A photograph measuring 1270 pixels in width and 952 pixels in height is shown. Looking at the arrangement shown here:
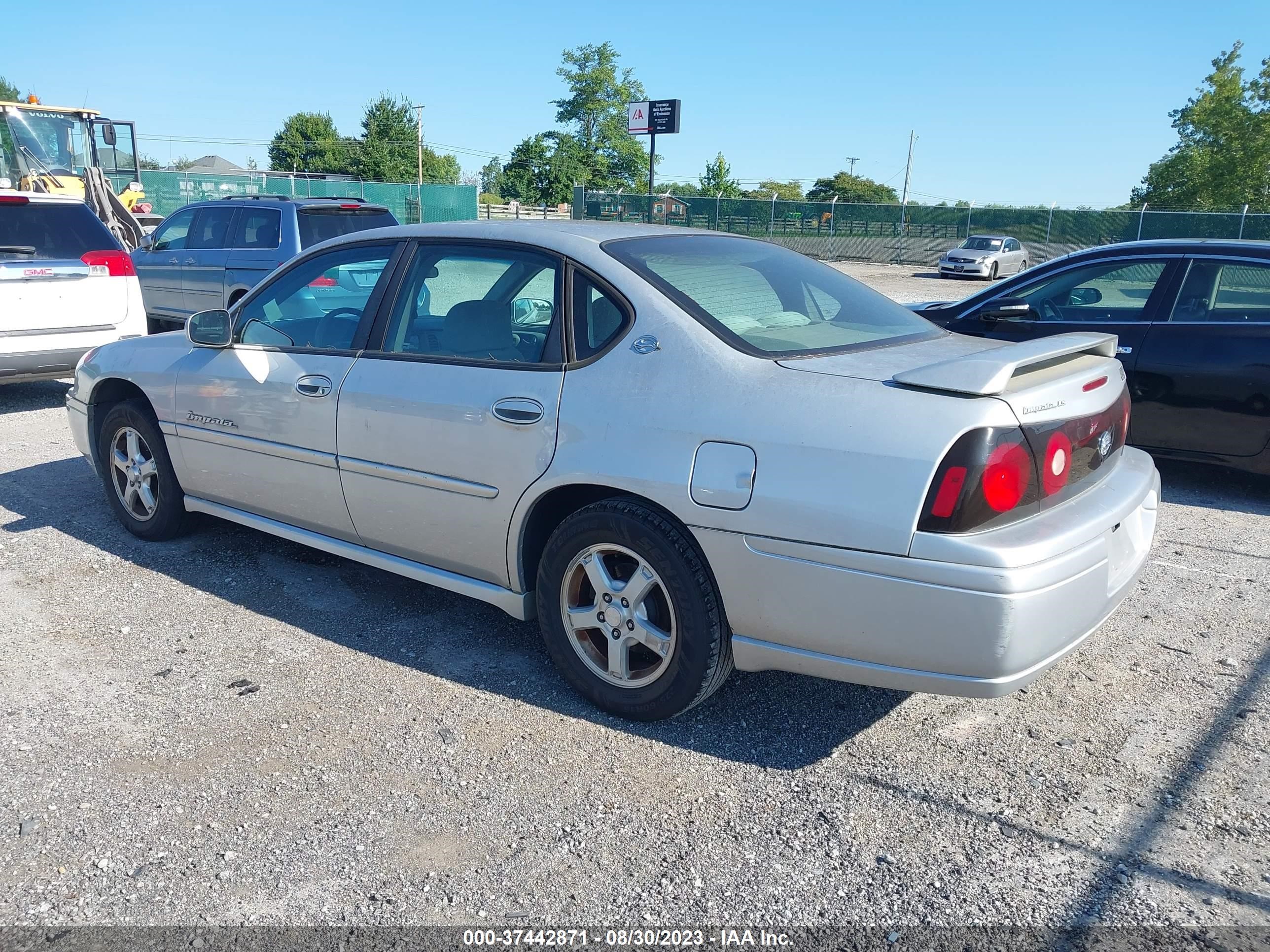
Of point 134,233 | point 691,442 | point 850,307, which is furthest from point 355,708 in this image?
point 134,233

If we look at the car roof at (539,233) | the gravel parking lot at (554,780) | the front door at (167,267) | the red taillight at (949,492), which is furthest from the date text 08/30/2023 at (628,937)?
the front door at (167,267)

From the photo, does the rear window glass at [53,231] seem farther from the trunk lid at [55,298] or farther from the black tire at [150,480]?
the black tire at [150,480]

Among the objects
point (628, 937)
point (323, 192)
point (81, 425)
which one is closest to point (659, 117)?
point (323, 192)

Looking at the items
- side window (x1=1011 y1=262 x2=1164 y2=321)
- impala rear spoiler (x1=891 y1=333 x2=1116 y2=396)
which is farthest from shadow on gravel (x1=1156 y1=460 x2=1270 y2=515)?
impala rear spoiler (x1=891 y1=333 x2=1116 y2=396)

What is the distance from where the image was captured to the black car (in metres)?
5.91

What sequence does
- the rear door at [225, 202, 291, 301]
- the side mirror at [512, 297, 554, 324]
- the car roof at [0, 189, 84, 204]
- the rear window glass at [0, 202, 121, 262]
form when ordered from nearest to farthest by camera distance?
1. the side mirror at [512, 297, 554, 324]
2. the rear window glass at [0, 202, 121, 262]
3. the car roof at [0, 189, 84, 204]
4. the rear door at [225, 202, 291, 301]

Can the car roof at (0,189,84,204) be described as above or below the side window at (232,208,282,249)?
above

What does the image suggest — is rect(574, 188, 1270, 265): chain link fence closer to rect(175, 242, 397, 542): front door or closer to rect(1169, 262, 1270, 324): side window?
rect(1169, 262, 1270, 324): side window

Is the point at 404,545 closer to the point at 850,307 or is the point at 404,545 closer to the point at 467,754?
the point at 467,754

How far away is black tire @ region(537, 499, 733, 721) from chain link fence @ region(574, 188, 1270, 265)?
33.8 m

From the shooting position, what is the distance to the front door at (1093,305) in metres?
6.27

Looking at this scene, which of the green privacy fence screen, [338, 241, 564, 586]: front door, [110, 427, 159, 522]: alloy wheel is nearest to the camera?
[338, 241, 564, 586]: front door

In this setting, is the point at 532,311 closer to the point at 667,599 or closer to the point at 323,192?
the point at 667,599

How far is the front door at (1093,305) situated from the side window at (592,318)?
12.2 feet
